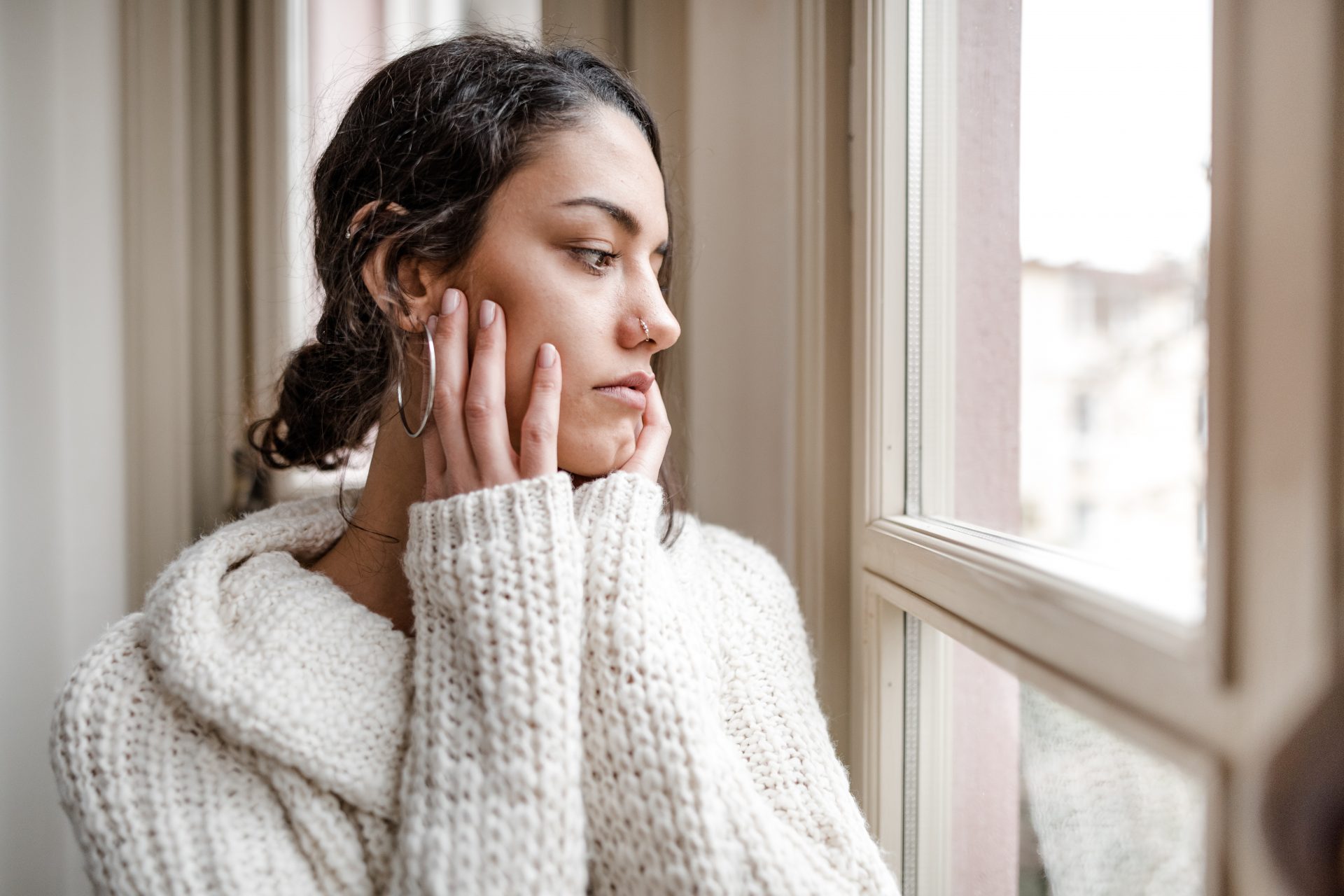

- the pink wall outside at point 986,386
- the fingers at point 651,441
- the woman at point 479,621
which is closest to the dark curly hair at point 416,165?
the woman at point 479,621

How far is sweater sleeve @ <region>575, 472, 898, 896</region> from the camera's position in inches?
21.4

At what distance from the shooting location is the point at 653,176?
2.57ft

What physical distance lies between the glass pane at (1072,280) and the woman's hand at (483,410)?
457 millimetres

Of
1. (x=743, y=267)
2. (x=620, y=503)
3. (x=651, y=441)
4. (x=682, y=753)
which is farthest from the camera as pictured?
(x=743, y=267)

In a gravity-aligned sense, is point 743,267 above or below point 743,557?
above

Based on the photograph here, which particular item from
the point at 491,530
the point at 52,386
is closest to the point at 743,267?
the point at 491,530

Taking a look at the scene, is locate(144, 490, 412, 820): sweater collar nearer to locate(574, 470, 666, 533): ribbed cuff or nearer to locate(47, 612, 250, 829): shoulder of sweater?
locate(47, 612, 250, 829): shoulder of sweater

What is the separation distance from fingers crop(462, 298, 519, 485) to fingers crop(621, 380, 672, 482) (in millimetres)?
141

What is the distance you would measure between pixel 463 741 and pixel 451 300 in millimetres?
429

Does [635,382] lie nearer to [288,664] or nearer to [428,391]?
[428,391]

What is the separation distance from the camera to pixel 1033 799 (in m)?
0.64

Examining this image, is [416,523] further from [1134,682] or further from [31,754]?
[31,754]

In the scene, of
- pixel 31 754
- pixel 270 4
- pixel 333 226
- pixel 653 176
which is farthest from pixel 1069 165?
pixel 31 754

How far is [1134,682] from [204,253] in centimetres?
159
